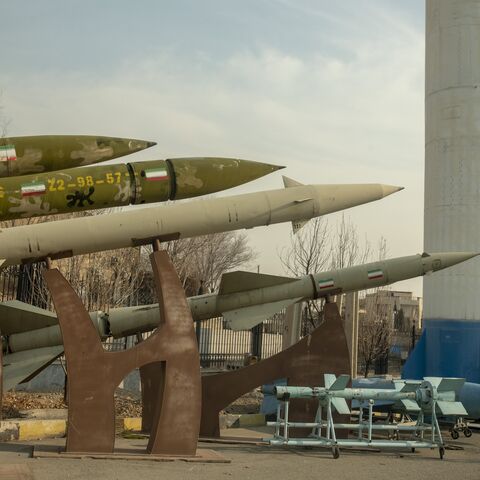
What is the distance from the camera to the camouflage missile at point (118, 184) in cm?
994

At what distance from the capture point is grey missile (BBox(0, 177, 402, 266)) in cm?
1025

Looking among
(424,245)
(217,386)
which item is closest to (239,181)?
(217,386)

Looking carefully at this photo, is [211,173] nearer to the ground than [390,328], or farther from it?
farther from it

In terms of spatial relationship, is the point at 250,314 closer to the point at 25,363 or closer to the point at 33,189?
the point at 25,363

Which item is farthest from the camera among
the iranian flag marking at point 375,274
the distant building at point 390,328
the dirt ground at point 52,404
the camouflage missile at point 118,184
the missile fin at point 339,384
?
the distant building at point 390,328

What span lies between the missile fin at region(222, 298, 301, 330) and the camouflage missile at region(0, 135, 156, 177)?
347cm

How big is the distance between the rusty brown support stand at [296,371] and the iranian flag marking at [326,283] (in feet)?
1.11

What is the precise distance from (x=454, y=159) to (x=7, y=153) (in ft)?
39.1

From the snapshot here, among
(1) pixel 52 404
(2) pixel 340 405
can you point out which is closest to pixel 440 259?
(2) pixel 340 405

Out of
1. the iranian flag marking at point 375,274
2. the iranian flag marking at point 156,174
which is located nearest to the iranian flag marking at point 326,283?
the iranian flag marking at point 375,274

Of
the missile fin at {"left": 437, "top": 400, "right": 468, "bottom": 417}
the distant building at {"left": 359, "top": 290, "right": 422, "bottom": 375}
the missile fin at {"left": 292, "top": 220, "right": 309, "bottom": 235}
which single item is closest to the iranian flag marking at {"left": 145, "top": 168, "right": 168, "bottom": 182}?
the missile fin at {"left": 292, "top": 220, "right": 309, "bottom": 235}

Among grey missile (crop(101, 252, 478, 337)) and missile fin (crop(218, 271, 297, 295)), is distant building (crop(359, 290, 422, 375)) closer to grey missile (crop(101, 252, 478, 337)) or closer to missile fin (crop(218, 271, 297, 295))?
grey missile (crop(101, 252, 478, 337))

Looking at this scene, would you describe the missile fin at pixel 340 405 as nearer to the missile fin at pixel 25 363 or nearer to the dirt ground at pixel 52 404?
the missile fin at pixel 25 363

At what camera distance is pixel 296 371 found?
41.8ft
